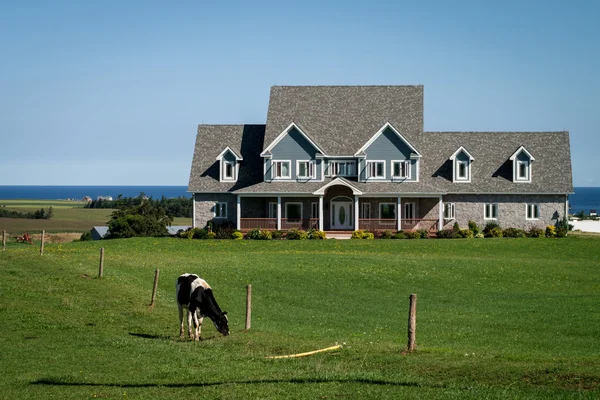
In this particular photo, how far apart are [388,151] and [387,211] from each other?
4745 millimetres

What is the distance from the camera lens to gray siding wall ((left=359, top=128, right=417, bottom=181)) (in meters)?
64.7

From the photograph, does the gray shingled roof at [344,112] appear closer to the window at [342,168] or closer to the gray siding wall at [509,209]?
the window at [342,168]

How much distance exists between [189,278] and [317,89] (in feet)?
164

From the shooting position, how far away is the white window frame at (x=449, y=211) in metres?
65.2

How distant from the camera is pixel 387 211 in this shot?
6481 centimetres

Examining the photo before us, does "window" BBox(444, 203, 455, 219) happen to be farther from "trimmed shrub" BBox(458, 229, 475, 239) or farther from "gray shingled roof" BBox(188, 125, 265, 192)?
"gray shingled roof" BBox(188, 125, 265, 192)

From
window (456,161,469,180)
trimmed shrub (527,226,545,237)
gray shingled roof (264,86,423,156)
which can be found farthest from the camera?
gray shingled roof (264,86,423,156)

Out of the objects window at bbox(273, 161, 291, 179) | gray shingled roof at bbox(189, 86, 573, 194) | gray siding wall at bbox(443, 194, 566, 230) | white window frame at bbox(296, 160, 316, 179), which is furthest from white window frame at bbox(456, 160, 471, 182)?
window at bbox(273, 161, 291, 179)

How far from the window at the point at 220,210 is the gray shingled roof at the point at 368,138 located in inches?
53.5

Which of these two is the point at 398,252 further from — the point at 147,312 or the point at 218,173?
the point at 147,312

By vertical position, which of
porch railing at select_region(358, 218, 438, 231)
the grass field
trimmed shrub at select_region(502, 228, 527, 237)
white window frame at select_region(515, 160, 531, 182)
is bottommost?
the grass field

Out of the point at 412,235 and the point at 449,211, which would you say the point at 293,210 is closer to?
the point at 412,235

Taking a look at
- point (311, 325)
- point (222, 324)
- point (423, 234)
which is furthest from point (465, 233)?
point (222, 324)

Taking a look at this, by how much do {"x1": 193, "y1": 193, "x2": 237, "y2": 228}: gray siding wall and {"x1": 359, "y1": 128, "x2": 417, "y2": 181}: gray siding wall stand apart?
35.0 feet
